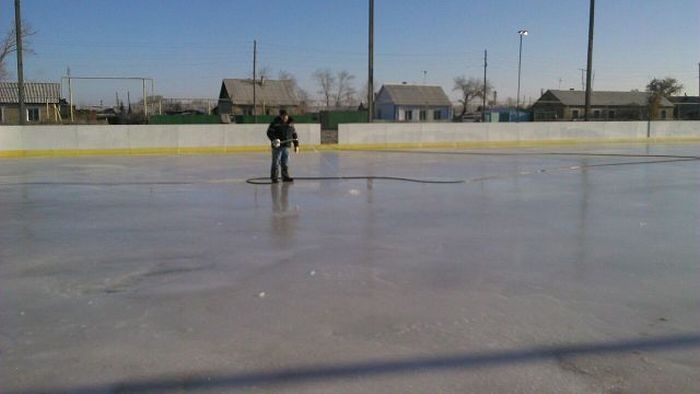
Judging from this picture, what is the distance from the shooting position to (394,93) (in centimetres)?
8844

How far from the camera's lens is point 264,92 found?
A: 6925 cm

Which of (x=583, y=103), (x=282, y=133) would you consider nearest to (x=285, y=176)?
(x=282, y=133)

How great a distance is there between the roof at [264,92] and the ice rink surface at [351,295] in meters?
58.4

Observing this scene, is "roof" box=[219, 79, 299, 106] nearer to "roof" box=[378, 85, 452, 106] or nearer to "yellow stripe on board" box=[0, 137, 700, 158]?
"roof" box=[378, 85, 452, 106]

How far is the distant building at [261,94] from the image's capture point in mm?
67250

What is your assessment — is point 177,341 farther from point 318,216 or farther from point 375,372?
point 318,216

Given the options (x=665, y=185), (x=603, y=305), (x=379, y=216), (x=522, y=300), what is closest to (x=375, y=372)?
(x=522, y=300)

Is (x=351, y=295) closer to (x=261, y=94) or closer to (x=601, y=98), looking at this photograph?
(x=261, y=94)

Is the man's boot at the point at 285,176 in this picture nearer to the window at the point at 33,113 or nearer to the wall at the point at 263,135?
the wall at the point at 263,135

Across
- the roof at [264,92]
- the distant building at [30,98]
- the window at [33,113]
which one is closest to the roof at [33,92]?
the distant building at [30,98]

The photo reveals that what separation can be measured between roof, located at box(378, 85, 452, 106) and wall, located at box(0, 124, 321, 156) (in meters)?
62.1

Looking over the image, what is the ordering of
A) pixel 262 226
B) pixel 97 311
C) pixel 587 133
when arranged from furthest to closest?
pixel 587 133 < pixel 262 226 < pixel 97 311

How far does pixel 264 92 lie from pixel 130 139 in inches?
1783

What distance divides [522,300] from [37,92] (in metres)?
59.3
